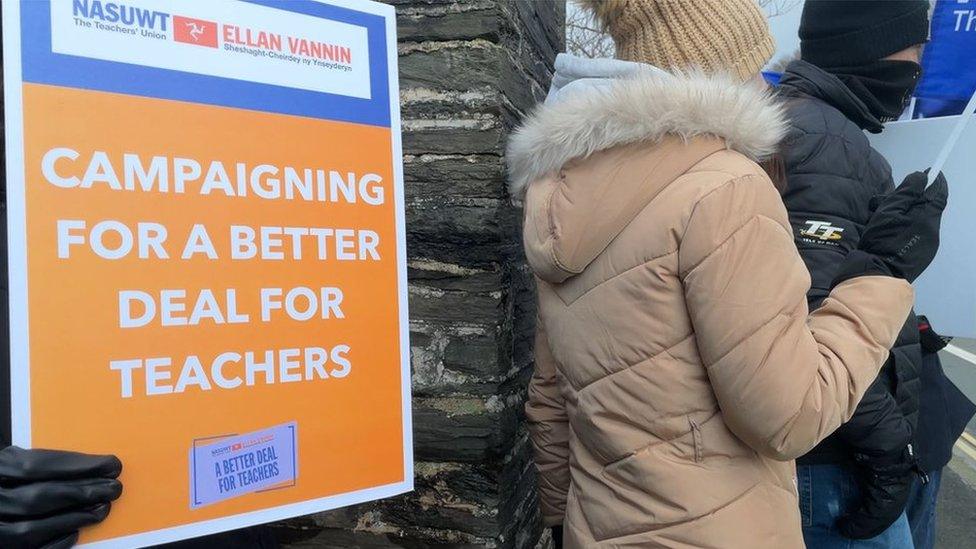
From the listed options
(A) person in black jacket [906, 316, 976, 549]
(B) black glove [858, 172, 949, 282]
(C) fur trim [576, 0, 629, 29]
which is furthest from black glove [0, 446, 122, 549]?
(A) person in black jacket [906, 316, 976, 549]

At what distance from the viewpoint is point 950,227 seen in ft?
5.72

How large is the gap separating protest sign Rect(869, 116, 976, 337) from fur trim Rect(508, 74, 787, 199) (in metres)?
0.69

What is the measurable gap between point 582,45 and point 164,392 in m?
9.45

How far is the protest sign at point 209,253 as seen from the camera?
35.6 inches

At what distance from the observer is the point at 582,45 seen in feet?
31.4

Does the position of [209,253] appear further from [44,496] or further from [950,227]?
[950,227]

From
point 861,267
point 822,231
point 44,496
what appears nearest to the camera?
point 44,496

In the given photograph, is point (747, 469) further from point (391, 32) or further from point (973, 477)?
point (973, 477)

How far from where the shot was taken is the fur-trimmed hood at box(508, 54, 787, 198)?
1173 millimetres

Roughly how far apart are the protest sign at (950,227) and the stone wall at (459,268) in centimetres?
106

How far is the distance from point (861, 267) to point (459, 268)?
40.2 inches

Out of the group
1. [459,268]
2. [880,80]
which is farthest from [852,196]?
[459,268]

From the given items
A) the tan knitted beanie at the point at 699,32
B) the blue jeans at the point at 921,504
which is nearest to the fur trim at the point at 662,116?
the tan knitted beanie at the point at 699,32

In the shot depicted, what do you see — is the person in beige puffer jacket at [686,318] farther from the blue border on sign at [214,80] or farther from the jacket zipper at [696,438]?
the blue border on sign at [214,80]
